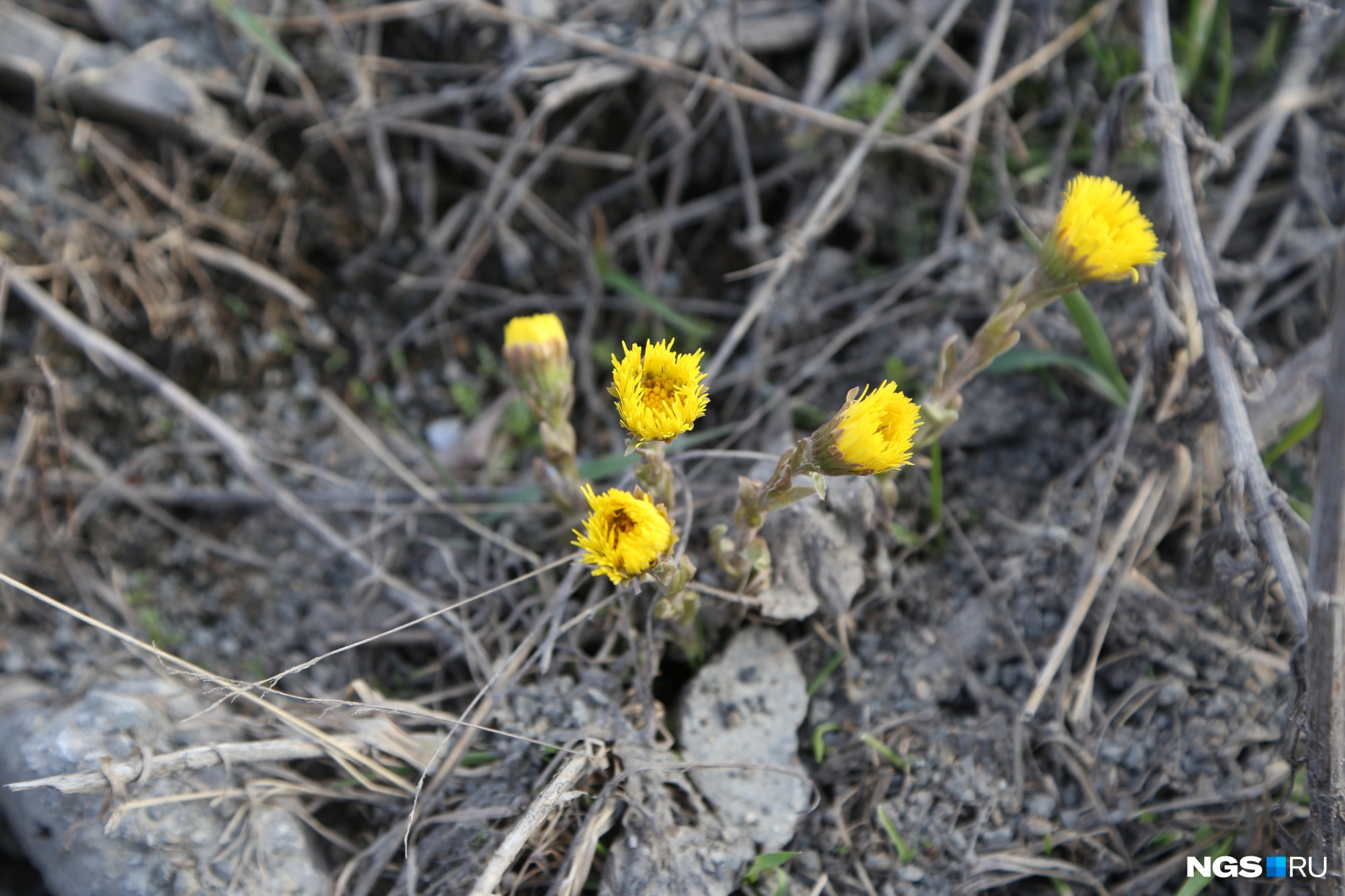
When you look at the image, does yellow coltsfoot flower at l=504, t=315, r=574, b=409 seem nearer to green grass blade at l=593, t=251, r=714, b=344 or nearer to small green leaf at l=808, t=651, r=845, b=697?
green grass blade at l=593, t=251, r=714, b=344

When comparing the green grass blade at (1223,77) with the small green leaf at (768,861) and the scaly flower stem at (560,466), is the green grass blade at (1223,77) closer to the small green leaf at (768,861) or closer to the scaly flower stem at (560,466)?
the scaly flower stem at (560,466)

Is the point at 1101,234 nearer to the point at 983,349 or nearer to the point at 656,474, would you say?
the point at 983,349

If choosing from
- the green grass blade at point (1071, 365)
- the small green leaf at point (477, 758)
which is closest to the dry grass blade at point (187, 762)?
the small green leaf at point (477, 758)

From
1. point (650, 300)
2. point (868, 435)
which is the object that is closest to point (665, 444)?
point (868, 435)

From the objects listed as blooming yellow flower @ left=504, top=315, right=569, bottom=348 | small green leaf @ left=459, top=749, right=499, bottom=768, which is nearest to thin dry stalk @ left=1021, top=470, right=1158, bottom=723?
small green leaf @ left=459, top=749, right=499, bottom=768

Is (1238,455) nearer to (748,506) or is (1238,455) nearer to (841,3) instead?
(748,506)

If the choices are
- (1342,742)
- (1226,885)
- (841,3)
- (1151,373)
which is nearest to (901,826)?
(1226,885)

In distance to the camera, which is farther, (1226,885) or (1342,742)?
(1226,885)
